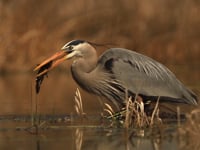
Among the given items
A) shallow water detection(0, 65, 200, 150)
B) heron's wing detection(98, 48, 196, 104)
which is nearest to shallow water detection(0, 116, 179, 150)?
shallow water detection(0, 65, 200, 150)

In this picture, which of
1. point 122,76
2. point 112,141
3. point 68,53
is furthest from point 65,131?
point 122,76

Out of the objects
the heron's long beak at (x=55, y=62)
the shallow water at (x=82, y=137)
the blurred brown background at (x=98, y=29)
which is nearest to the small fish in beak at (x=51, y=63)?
the heron's long beak at (x=55, y=62)

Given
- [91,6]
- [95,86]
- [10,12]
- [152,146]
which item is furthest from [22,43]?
[152,146]

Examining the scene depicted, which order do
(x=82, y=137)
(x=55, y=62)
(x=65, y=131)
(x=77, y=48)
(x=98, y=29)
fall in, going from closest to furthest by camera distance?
1. (x=82, y=137)
2. (x=65, y=131)
3. (x=55, y=62)
4. (x=77, y=48)
5. (x=98, y=29)

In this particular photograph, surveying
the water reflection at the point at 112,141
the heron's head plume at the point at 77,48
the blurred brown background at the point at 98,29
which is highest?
the blurred brown background at the point at 98,29

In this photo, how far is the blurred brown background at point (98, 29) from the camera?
1792cm

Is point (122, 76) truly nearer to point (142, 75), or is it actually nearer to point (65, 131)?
point (142, 75)

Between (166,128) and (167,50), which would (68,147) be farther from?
(167,50)

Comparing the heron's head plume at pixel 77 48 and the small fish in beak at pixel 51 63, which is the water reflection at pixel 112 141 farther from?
the heron's head plume at pixel 77 48

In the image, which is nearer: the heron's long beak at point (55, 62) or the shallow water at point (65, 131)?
the shallow water at point (65, 131)

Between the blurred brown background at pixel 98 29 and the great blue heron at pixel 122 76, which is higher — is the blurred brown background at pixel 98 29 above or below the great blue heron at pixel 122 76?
above

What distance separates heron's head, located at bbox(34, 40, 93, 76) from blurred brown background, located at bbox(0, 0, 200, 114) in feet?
21.9

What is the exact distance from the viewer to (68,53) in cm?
1031

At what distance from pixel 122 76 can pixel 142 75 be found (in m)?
0.27
